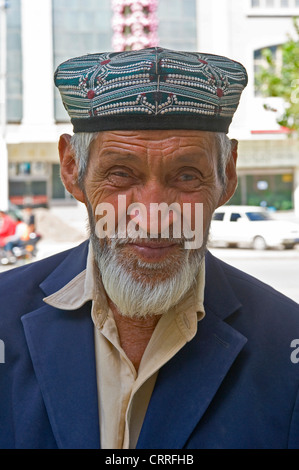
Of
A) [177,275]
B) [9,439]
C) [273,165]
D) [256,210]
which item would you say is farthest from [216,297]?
[273,165]

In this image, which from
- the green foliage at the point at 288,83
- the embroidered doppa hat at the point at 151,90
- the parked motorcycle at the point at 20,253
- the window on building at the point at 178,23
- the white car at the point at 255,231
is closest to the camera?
the embroidered doppa hat at the point at 151,90

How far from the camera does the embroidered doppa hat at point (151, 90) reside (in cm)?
136

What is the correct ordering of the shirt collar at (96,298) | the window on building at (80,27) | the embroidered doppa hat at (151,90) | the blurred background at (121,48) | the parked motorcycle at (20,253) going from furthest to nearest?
the window on building at (80,27) → the blurred background at (121,48) → the parked motorcycle at (20,253) → the shirt collar at (96,298) → the embroidered doppa hat at (151,90)

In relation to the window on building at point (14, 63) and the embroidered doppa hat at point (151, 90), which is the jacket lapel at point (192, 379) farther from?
the window on building at point (14, 63)

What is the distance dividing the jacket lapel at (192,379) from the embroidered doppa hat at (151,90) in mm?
494

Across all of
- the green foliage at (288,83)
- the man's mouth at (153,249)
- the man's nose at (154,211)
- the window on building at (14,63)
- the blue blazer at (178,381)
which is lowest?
the blue blazer at (178,381)

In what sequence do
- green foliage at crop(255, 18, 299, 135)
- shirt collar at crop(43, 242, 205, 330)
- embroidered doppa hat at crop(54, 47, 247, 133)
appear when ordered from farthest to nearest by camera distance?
green foliage at crop(255, 18, 299, 135)
shirt collar at crop(43, 242, 205, 330)
embroidered doppa hat at crop(54, 47, 247, 133)

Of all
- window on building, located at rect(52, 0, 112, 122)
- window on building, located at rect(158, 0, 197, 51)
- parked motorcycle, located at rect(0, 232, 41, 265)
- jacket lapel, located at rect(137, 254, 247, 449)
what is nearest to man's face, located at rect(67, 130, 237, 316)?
jacket lapel, located at rect(137, 254, 247, 449)

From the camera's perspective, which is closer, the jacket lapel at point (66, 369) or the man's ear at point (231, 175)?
the jacket lapel at point (66, 369)

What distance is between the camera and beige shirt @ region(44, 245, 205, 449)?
1.42m

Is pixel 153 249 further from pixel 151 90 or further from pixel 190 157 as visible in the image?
pixel 151 90

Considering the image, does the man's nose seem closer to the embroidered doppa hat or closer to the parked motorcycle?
the embroidered doppa hat

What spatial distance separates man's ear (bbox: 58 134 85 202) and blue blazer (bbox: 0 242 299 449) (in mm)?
257

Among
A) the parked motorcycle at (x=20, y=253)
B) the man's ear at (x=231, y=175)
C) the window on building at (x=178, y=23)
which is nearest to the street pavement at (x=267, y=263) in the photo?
the parked motorcycle at (x=20, y=253)
